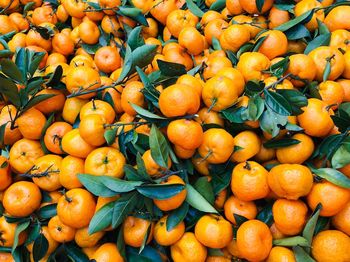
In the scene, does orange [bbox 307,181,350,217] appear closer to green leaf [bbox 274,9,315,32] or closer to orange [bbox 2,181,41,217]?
green leaf [bbox 274,9,315,32]

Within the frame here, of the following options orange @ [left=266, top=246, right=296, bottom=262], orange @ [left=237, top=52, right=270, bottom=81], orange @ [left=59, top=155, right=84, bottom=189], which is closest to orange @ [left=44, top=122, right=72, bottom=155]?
orange @ [left=59, top=155, right=84, bottom=189]

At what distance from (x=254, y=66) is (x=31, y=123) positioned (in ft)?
3.25

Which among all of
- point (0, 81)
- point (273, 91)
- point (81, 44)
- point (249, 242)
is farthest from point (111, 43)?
point (249, 242)

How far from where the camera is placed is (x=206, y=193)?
4.20 ft

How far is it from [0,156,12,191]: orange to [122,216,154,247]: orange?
567 mm

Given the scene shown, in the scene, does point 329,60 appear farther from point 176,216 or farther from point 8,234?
point 8,234

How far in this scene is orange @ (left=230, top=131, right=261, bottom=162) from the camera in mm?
1277

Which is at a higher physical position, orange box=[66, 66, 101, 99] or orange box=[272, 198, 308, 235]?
orange box=[66, 66, 101, 99]

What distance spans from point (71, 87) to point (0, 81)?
0.28 meters

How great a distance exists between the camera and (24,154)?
1.47m

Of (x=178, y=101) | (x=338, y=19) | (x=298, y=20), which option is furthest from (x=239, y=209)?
(x=338, y=19)

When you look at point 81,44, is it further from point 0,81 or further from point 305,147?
point 305,147

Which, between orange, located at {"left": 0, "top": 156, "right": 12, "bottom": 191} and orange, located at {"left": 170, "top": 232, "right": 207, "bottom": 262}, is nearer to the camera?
orange, located at {"left": 170, "top": 232, "right": 207, "bottom": 262}

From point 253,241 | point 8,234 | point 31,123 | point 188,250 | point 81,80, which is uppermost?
point 81,80
